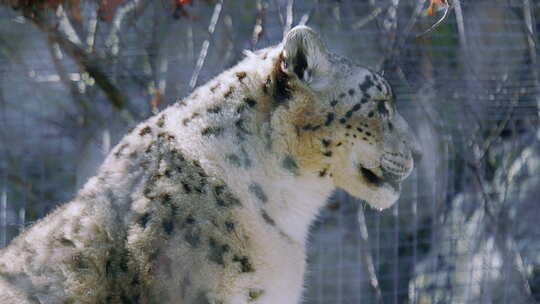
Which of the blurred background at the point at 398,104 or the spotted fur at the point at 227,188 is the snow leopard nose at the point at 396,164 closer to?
the spotted fur at the point at 227,188

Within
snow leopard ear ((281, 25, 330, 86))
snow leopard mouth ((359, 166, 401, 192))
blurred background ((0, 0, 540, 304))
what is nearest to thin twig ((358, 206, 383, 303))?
blurred background ((0, 0, 540, 304))

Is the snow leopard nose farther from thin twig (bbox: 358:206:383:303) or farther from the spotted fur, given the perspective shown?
thin twig (bbox: 358:206:383:303)

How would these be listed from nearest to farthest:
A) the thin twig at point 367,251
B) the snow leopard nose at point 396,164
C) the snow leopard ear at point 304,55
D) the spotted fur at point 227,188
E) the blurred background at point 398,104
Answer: the spotted fur at point 227,188
the snow leopard ear at point 304,55
the snow leopard nose at point 396,164
the thin twig at point 367,251
the blurred background at point 398,104

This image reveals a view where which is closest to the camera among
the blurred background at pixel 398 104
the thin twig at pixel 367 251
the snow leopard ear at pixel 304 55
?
the snow leopard ear at pixel 304 55

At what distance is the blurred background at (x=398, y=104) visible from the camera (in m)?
4.46

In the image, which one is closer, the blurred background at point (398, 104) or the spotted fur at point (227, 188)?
the spotted fur at point (227, 188)

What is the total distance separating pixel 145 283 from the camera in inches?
85.6

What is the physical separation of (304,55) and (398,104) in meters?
2.52

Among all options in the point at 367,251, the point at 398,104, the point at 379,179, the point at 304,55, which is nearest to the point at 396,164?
the point at 379,179

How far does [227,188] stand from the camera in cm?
236

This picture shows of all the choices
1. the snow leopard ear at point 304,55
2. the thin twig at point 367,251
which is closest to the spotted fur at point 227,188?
the snow leopard ear at point 304,55

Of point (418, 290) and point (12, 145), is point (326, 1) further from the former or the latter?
point (12, 145)

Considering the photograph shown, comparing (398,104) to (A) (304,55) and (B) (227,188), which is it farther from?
(B) (227,188)

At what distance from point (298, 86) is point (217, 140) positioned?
0.29 metres
